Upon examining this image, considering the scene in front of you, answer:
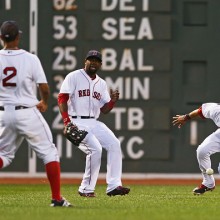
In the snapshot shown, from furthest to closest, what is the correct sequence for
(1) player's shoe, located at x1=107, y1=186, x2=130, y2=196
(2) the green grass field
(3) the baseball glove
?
(1) player's shoe, located at x1=107, y1=186, x2=130, y2=196, (3) the baseball glove, (2) the green grass field

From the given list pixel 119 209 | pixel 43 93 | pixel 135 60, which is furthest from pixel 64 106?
pixel 135 60

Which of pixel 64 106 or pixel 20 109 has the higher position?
pixel 20 109

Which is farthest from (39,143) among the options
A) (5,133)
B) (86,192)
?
(86,192)

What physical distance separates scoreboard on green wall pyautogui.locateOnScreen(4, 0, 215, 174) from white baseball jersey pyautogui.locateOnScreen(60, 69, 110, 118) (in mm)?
2907

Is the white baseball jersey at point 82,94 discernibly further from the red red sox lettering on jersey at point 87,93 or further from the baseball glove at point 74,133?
the baseball glove at point 74,133

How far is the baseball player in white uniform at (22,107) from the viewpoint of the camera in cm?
745

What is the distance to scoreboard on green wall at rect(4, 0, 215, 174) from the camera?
1297 cm

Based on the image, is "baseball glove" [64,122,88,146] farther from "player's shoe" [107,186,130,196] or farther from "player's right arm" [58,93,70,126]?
"player's shoe" [107,186,130,196]

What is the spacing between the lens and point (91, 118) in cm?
995

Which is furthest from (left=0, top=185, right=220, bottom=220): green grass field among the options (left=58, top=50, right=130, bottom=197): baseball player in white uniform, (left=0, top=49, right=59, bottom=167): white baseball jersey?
(left=0, top=49, right=59, bottom=167): white baseball jersey

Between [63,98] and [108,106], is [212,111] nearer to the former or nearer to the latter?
[108,106]

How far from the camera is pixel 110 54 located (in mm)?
12984

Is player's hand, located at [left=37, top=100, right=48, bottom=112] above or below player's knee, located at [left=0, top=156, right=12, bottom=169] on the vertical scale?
above

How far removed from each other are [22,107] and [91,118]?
252cm
